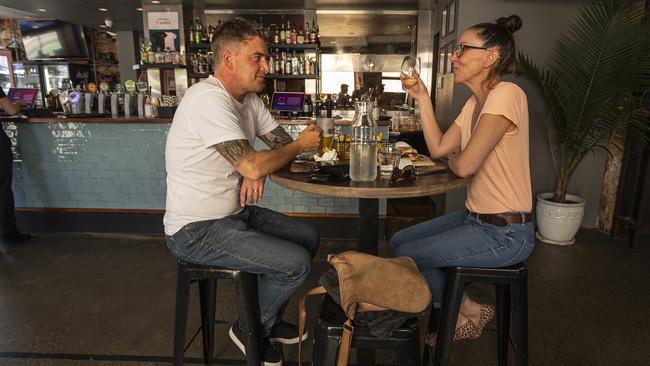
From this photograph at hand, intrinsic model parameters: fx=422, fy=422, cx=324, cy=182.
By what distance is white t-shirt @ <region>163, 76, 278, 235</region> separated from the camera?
5.36ft

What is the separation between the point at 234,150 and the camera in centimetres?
160

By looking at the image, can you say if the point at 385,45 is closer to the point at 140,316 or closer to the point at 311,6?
the point at 311,6

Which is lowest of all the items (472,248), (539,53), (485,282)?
(485,282)

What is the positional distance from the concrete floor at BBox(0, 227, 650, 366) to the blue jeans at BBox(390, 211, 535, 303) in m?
0.80

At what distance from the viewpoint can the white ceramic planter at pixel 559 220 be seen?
372cm

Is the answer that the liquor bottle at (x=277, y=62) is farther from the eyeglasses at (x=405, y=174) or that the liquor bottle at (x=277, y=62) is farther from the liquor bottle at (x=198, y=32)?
the eyeglasses at (x=405, y=174)

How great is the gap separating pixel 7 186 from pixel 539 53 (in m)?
5.06

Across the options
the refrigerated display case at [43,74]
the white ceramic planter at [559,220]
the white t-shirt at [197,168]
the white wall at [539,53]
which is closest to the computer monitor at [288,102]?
the white wall at [539,53]

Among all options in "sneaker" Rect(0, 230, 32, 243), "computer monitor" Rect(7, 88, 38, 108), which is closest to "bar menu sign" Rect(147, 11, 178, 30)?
"computer monitor" Rect(7, 88, 38, 108)

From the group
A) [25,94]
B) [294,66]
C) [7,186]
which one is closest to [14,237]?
[7,186]

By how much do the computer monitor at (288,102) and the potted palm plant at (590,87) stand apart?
2.15m

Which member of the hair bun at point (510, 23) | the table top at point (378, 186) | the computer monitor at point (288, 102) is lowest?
the table top at point (378, 186)

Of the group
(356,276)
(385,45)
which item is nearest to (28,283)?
(356,276)

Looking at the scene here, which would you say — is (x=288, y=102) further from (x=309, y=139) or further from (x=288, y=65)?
(x=309, y=139)
